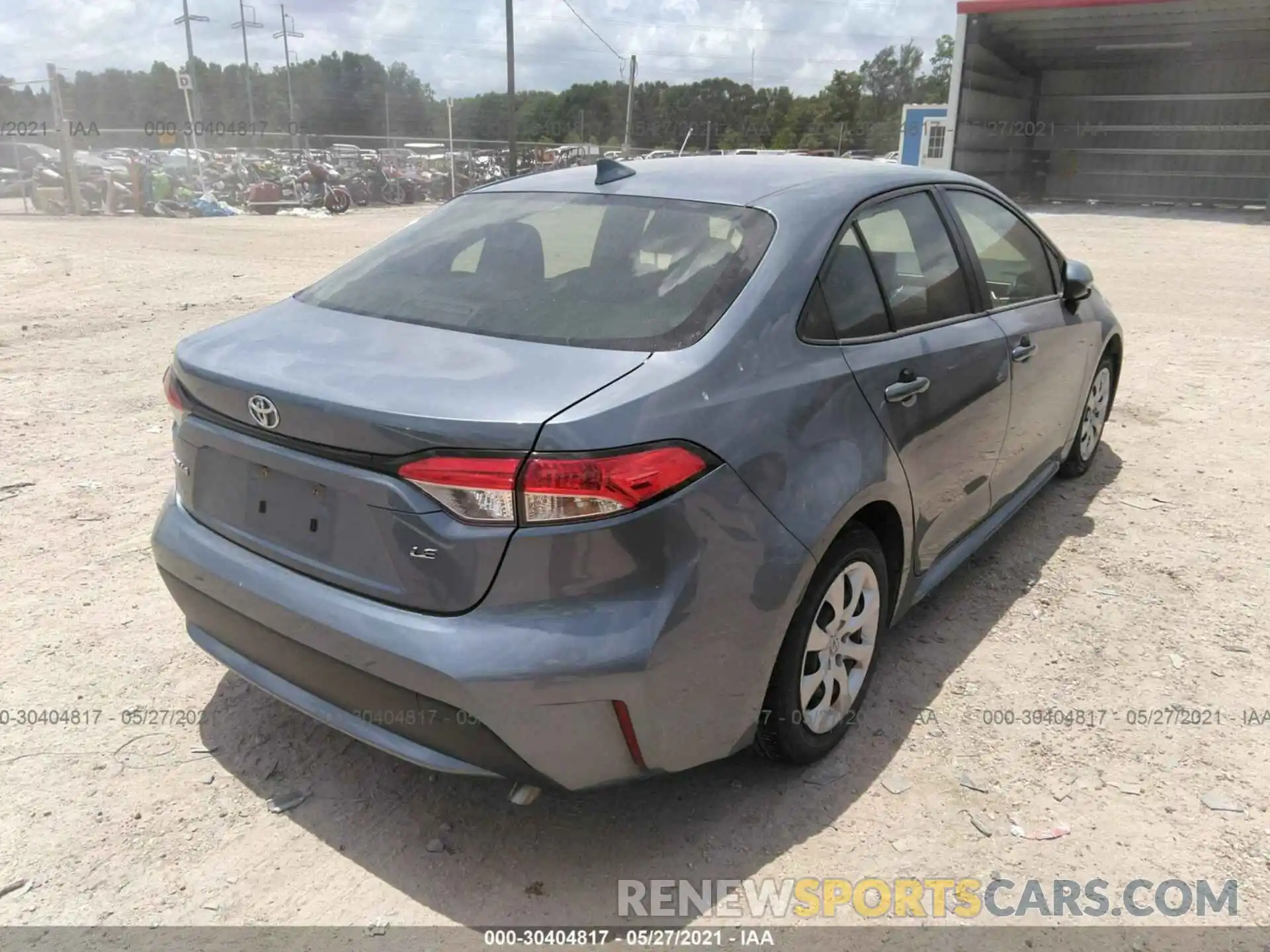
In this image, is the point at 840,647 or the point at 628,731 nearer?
the point at 628,731

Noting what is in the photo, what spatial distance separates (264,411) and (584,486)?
84 cm

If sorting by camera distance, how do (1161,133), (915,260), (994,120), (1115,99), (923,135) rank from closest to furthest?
(915,260), (994,120), (1161,133), (1115,99), (923,135)

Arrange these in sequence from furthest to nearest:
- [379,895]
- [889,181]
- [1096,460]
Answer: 1. [1096,460]
2. [889,181]
3. [379,895]

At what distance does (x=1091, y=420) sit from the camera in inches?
194

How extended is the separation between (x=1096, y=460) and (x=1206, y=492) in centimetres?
64

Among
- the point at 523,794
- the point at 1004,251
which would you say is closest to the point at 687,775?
the point at 523,794

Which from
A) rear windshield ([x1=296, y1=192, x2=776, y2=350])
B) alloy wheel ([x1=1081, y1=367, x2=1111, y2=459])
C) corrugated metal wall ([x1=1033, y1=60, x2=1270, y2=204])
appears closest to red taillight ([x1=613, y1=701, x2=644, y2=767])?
rear windshield ([x1=296, y1=192, x2=776, y2=350])

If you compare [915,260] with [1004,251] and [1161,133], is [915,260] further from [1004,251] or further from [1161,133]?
[1161,133]

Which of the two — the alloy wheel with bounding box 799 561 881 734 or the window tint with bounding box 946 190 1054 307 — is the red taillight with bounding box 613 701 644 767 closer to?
the alloy wheel with bounding box 799 561 881 734

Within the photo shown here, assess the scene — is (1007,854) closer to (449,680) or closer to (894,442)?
(894,442)

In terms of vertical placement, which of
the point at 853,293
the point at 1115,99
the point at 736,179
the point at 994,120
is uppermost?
the point at 1115,99

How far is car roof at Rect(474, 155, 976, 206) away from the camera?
2863 mm

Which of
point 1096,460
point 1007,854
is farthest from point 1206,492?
point 1007,854

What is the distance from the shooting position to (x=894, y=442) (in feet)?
8.99
